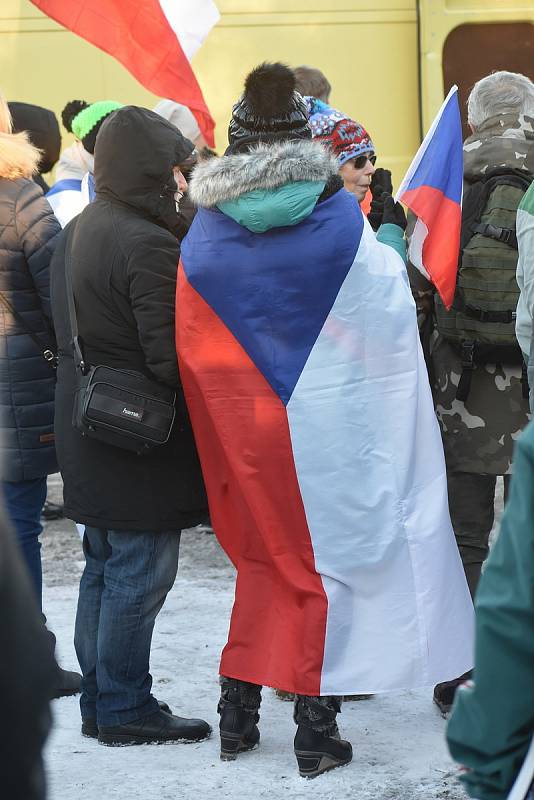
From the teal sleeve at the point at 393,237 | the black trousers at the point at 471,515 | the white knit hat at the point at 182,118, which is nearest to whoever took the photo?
the teal sleeve at the point at 393,237

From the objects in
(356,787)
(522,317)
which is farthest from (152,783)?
(522,317)

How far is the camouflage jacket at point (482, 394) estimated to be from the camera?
4172mm

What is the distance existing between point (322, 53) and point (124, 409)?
3.54m

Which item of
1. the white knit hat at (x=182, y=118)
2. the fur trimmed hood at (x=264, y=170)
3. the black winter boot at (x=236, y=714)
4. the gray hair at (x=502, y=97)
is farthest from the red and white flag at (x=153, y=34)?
the black winter boot at (x=236, y=714)

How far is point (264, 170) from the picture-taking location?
3.50 meters

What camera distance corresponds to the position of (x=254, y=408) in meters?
3.69

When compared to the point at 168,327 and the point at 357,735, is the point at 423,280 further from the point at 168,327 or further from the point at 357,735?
the point at 357,735

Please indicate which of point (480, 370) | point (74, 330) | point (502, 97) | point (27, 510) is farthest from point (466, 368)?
point (27, 510)

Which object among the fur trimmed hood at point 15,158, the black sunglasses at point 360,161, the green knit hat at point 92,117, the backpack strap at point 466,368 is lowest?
the backpack strap at point 466,368

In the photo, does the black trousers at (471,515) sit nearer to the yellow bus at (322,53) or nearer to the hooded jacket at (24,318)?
the hooded jacket at (24,318)

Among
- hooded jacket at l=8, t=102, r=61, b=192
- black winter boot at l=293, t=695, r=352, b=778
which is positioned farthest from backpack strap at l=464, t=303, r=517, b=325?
hooded jacket at l=8, t=102, r=61, b=192

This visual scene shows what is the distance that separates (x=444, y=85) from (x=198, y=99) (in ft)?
6.47

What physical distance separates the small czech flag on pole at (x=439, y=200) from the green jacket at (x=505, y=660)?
2.33 m

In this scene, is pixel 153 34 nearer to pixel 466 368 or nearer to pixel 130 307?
pixel 130 307
